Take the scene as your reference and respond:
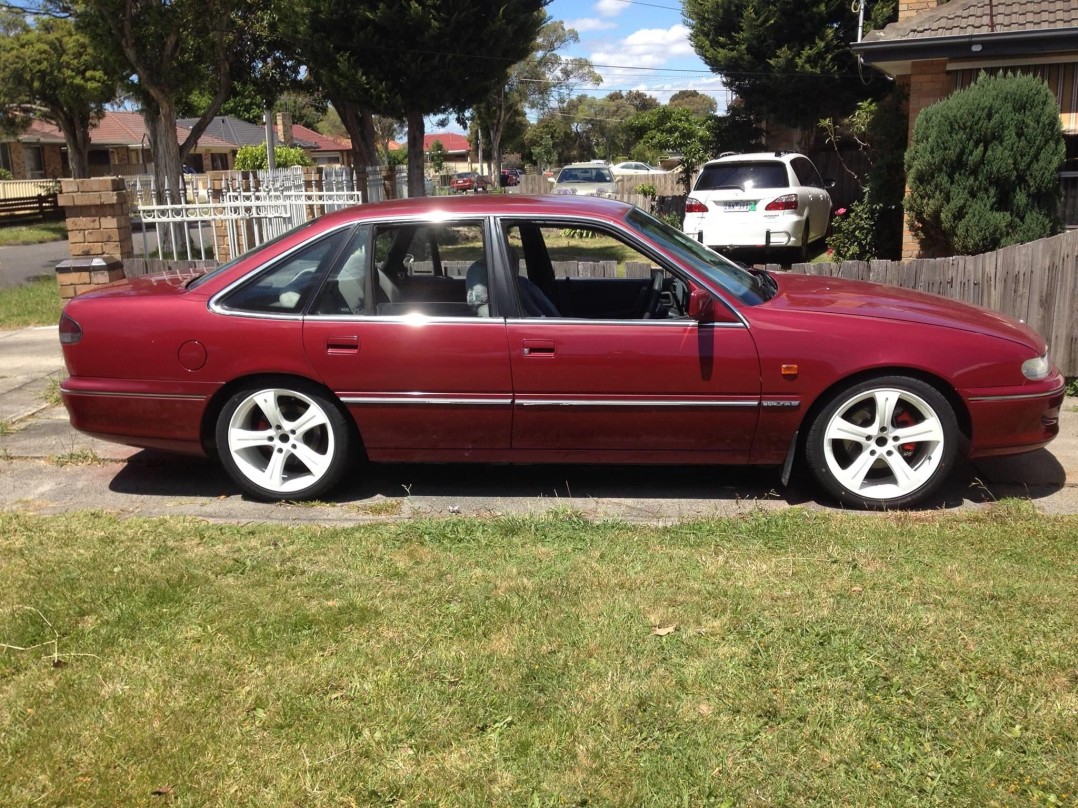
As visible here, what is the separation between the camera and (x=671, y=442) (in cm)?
530

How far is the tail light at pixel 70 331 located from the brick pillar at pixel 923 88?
10.2 meters

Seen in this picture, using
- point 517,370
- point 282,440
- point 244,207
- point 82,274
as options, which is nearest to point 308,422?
point 282,440

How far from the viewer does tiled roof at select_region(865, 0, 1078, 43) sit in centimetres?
1202

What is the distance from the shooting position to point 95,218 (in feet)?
30.9

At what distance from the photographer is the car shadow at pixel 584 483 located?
5.58 m

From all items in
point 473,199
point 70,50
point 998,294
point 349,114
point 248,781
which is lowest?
point 248,781

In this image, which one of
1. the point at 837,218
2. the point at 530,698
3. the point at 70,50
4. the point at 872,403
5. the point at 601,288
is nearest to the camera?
the point at 530,698

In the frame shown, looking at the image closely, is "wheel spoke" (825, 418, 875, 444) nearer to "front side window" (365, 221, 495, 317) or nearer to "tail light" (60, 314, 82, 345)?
"front side window" (365, 221, 495, 317)

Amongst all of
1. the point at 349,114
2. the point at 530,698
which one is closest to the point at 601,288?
the point at 530,698

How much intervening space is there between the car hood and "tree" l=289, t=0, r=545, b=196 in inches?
609

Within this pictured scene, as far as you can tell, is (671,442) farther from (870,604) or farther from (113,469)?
(113,469)

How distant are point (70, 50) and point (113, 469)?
36899 millimetres

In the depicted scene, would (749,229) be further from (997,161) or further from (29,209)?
(29,209)

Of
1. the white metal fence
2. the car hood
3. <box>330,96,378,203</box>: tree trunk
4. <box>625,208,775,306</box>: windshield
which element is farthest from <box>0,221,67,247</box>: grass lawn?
the car hood
